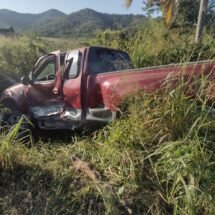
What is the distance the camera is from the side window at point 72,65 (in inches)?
273

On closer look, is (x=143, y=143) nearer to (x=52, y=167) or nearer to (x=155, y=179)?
(x=155, y=179)

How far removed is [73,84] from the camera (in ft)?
22.3

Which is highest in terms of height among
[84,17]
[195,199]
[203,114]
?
[203,114]

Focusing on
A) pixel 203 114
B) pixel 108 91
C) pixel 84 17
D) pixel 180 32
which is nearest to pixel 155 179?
pixel 203 114

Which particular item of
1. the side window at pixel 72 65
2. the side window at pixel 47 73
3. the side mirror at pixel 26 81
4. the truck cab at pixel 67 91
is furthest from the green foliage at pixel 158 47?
the side mirror at pixel 26 81

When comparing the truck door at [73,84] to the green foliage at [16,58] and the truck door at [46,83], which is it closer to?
the truck door at [46,83]

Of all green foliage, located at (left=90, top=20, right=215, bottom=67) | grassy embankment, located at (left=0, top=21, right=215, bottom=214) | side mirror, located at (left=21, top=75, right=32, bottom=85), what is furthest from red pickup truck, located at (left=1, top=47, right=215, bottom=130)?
green foliage, located at (left=90, top=20, right=215, bottom=67)

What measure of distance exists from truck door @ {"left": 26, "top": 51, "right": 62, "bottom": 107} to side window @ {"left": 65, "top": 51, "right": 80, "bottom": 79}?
0.21 m

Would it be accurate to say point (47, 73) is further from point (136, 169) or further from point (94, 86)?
point (136, 169)

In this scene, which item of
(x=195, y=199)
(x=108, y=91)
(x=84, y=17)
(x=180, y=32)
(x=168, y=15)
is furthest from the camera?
(x=84, y=17)

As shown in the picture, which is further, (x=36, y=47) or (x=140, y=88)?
(x=36, y=47)

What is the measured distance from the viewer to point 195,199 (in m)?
3.88

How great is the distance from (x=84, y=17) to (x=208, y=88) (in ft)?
262

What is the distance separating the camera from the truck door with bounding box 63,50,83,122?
261 inches
